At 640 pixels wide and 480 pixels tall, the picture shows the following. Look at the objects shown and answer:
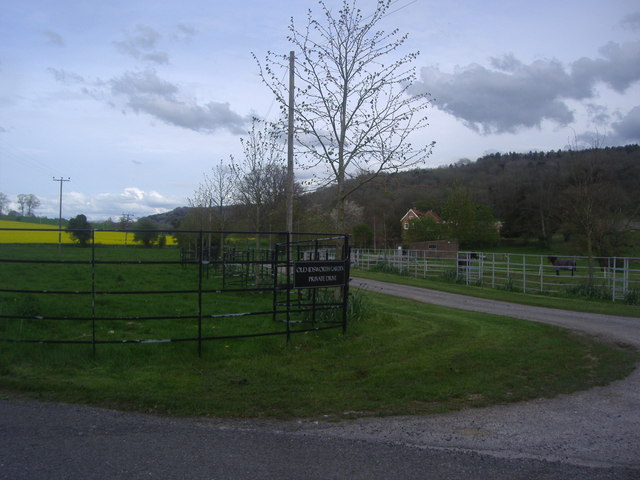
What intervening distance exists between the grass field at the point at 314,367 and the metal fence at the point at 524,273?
5.64m

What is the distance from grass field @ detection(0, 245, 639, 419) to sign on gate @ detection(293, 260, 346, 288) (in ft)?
3.31

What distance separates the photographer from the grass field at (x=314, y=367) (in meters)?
6.36

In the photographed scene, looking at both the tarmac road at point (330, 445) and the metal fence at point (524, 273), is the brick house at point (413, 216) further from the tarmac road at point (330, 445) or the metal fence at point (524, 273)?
the tarmac road at point (330, 445)

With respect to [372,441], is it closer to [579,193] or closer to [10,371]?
[10,371]

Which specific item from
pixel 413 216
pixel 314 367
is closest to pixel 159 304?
pixel 314 367

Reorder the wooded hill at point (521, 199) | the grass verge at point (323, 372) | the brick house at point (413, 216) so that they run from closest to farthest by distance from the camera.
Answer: the grass verge at point (323, 372) < the wooded hill at point (521, 199) < the brick house at point (413, 216)

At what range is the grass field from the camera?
6.36 m

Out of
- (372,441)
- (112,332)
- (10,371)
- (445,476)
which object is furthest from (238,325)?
(445,476)

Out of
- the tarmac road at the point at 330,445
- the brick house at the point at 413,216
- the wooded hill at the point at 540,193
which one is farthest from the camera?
the brick house at the point at 413,216

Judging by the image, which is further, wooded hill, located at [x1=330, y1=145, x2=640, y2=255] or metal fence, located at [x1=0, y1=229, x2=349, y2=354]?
wooded hill, located at [x1=330, y1=145, x2=640, y2=255]

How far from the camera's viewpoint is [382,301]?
54.5 ft

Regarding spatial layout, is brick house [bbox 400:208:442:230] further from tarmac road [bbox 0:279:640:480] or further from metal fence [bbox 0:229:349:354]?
tarmac road [bbox 0:279:640:480]

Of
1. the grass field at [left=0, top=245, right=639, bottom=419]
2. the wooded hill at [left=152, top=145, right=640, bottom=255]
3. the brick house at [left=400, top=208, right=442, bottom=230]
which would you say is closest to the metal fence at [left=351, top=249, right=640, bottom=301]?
the wooded hill at [left=152, top=145, right=640, bottom=255]

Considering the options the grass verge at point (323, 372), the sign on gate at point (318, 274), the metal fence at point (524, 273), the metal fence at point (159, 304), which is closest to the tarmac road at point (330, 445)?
the grass verge at point (323, 372)
